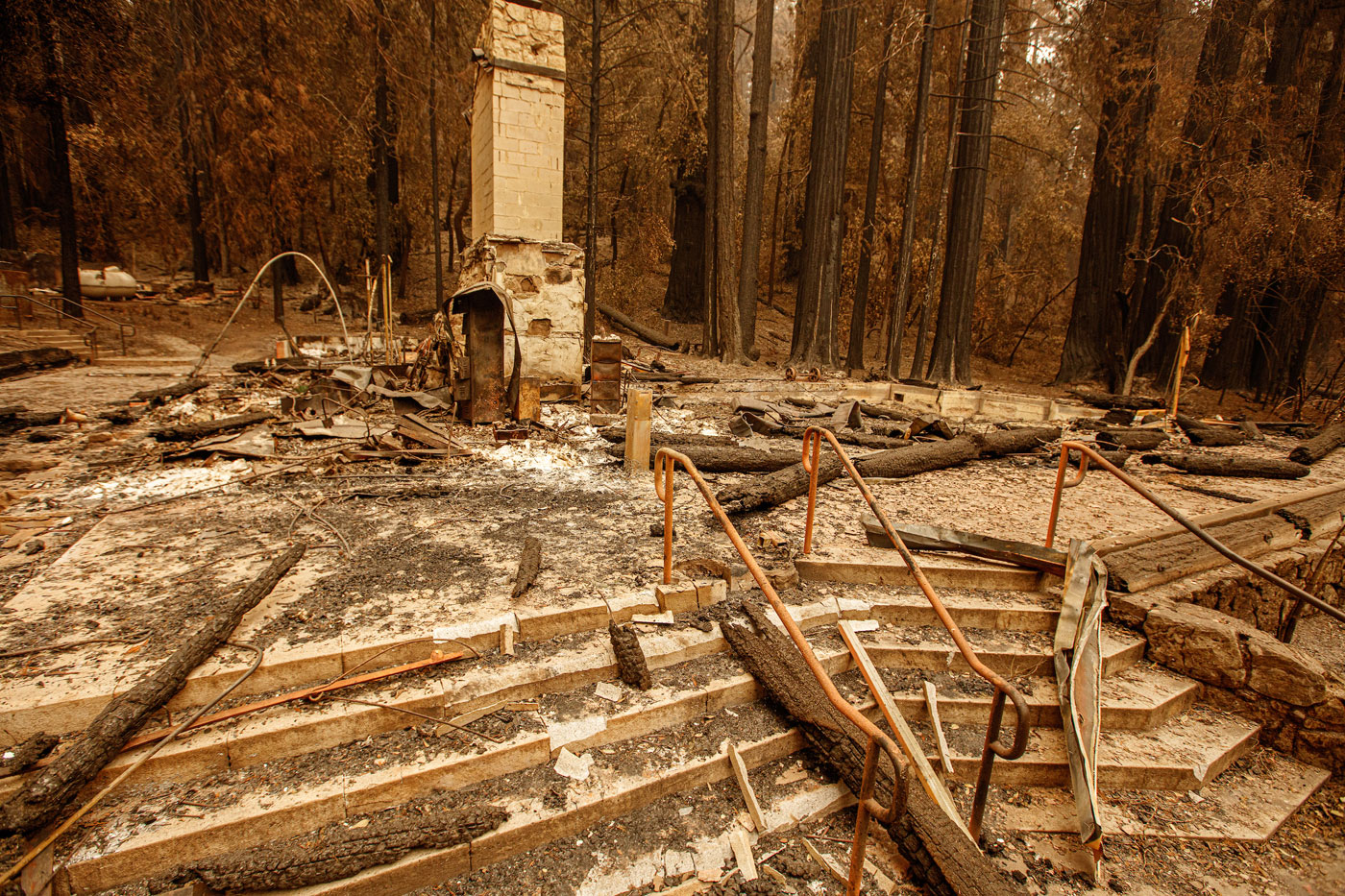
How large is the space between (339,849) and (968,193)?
47.2ft

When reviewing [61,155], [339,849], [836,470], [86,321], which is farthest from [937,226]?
[61,155]

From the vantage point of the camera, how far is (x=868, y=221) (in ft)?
52.8

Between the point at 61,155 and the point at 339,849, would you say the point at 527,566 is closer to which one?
the point at 339,849

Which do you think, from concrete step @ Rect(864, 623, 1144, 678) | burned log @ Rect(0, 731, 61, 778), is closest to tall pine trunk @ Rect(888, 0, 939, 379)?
concrete step @ Rect(864, 623, 1144, 678)

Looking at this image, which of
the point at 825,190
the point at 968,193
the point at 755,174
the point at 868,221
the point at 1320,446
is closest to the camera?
the point at 1320,446

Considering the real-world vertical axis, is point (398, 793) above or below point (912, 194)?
below

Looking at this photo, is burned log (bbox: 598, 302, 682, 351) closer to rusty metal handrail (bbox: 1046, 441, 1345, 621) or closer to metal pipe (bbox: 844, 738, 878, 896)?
rusty metal handrail (bbox: 1046, 441, 1345, 621)

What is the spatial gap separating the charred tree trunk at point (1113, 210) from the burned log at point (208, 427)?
1564 cm

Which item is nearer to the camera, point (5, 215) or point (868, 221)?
point (868, 221)

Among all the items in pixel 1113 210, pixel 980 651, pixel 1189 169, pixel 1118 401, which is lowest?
pixel 980 651

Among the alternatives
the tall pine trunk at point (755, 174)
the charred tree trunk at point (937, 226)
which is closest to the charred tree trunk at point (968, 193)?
the charred tree trunk at point (937, 226)

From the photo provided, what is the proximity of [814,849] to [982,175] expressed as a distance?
44.5 ft

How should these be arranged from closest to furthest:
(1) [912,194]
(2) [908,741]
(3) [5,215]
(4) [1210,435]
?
(2) [908,741]
(4) [1210,435]
(1) [912,194]
(3) [5,215]

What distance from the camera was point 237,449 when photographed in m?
6.37
